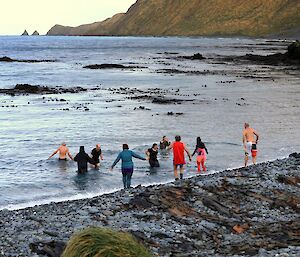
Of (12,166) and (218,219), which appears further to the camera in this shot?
(12,166)

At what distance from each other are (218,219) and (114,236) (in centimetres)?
652

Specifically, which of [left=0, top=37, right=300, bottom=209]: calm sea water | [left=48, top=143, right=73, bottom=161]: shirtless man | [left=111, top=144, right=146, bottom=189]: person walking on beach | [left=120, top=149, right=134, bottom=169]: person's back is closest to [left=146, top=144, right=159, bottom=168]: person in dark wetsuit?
[left=0, top=37, right=300, bottom=209]: calm sea water

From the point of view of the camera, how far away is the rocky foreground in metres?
10.6

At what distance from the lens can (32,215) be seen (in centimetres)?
1283

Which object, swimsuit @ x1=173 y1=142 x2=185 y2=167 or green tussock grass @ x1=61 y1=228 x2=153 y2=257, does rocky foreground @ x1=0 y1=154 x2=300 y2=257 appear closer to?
swimsuit @ x1=173 y1=142 x2=185 y2=167

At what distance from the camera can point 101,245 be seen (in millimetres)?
6281

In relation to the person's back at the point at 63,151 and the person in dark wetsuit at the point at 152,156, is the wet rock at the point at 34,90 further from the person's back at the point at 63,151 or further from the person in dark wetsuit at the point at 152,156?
the person in dark wetsuit at the point at 152,156

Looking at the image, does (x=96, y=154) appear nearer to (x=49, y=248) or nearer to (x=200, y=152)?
(x=200, y=152)

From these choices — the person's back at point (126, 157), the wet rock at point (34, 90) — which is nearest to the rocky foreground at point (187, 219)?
the person's back at point (126, 157)

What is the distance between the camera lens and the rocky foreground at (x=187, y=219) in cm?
1055

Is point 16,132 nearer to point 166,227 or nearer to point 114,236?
point 166,227

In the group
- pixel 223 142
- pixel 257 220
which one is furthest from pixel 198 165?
pixel 257 220

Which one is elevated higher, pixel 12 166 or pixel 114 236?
pixel 114 236

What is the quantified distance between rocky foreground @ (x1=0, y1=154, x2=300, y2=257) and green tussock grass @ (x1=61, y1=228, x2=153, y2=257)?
152 inches
